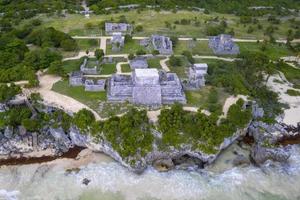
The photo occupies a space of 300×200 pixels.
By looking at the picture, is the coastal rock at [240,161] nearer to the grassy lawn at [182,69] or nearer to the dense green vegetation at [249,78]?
the dense green vegetation at [249,78]

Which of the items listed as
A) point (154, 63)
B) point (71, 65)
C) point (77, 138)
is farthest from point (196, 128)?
point (71, 65)

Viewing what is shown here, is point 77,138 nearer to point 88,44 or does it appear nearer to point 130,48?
point 130,48

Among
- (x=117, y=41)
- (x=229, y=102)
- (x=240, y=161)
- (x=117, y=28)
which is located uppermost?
(x=117, y=28)

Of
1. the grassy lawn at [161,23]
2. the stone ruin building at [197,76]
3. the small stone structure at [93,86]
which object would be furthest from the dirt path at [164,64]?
the grassy lawn at [161,23]

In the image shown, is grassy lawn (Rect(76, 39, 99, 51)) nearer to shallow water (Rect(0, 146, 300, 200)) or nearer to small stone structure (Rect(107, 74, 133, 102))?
small stone structure (Rect(107, 74, 133, 102))

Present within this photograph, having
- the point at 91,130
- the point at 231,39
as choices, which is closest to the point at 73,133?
the point at 91,130

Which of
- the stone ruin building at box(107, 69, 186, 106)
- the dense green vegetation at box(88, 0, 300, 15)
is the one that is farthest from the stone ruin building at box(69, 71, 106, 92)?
the dense green vegetation at box(88, 0, 300, 15)

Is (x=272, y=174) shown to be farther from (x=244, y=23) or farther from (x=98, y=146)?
(x=244, y=23)
